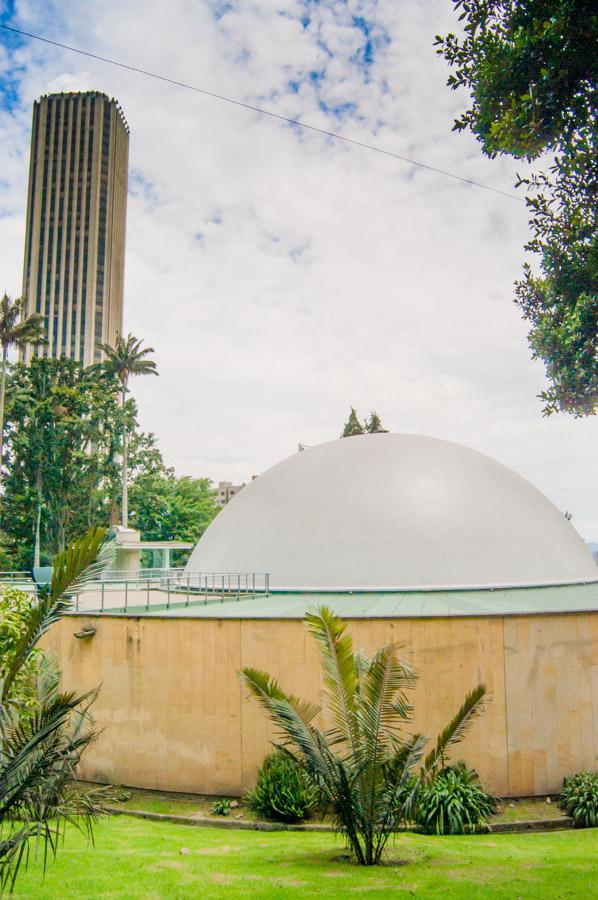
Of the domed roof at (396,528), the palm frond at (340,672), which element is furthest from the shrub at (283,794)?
the domed roof at (396,528)

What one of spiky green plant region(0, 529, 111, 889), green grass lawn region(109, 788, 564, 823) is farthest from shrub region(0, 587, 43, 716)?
green grass lawn region(109, 788, 564, 823)

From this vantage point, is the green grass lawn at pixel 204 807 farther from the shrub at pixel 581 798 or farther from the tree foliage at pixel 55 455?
the tree foliage at pixel 55 455

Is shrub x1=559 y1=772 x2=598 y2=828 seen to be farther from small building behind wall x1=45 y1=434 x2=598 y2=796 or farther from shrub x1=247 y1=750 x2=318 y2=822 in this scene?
shrub x1=247 y1=750 x2=318 y2=822

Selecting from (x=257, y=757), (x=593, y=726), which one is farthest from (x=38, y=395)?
(x=593, y=726)

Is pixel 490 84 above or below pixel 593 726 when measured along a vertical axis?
above

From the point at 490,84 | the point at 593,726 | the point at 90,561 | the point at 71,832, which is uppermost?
the point at 490,84

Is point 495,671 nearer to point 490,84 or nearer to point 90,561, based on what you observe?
point 90,561

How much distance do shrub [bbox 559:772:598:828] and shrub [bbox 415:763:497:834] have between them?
53.7 inches

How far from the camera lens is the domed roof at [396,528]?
19.8m

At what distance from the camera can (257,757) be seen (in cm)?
1359

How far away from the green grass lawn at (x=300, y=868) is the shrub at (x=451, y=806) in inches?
16.1

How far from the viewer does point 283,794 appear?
40.7 feet

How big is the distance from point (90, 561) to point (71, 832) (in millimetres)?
7183

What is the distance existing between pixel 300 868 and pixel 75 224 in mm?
122663
